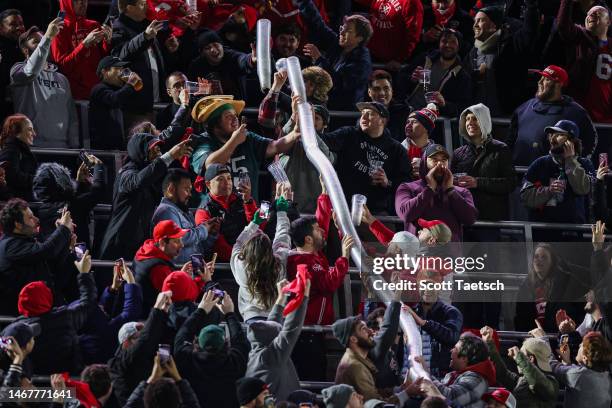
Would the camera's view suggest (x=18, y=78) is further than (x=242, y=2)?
No

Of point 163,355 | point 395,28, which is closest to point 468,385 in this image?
point 163,355

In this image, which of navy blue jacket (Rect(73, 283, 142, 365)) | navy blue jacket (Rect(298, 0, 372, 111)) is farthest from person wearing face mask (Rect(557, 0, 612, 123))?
navy blue jacket (Rect(73, 283, 142, 365))

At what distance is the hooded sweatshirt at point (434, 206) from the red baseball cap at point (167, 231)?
6.29 feet

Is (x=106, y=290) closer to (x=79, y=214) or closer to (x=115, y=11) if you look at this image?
(x=79, y=214)

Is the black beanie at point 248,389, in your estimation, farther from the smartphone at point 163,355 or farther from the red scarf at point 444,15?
the red scarf at point 444,15

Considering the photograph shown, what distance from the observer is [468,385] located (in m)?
15.0

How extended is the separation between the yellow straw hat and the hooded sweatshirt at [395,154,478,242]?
4.78 feet

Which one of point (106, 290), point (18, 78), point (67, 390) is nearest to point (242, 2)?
point (18, 78)

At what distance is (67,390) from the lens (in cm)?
1430

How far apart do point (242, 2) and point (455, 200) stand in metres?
3.33

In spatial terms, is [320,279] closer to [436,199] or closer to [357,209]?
[357,209]

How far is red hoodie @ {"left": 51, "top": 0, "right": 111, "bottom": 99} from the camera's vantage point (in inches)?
717

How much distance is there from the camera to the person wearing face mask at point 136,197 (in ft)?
53.2

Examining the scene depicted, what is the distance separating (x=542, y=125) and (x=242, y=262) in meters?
3.72
